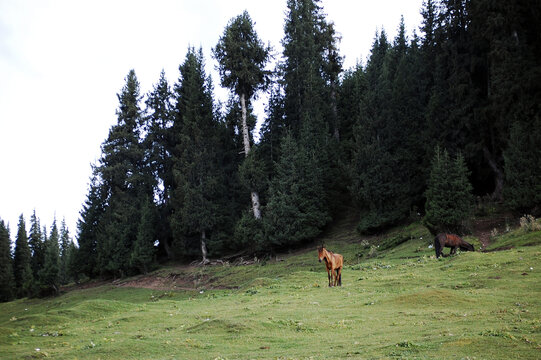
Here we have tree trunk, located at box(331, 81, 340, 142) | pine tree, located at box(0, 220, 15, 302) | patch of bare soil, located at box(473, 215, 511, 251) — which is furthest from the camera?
pine tree, located at box(0, 220, 15, 302)

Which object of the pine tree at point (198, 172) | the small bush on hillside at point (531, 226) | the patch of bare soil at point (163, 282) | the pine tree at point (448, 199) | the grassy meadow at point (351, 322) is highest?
the pine tree at point (198, 172)

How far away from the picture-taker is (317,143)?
49344mm

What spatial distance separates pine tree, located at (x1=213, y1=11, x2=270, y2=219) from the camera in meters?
51.5

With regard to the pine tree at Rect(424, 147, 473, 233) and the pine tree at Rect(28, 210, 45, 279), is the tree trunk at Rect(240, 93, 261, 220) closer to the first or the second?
the pine tree at Rect(424, 147, 473, 233)

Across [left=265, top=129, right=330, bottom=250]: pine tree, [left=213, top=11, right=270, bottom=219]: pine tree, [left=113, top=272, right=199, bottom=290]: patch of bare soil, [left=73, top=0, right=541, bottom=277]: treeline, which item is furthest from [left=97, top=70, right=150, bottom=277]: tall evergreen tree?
[left=265, top=129, right=330, bottom=250]: pine tree

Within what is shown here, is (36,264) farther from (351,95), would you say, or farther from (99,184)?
(351,95)

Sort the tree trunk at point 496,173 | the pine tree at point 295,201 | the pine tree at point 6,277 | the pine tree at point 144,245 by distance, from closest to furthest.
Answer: the tree trunk at point 496,173 → the pine tree at point 295,201 → the pine tree at point 144,245 → the pine tree at point 6,277

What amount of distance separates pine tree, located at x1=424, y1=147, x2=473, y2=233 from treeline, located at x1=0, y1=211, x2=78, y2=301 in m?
48.2

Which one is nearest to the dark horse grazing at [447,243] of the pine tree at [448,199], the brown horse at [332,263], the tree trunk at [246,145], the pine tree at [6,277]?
the pine tree at [448,199]

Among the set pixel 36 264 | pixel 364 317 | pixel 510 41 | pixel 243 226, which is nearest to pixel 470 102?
pixel 510 41

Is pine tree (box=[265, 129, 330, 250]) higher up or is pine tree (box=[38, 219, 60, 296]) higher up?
pine tree (box=[265, 129, 330, 250])

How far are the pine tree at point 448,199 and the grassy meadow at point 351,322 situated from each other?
5570mm

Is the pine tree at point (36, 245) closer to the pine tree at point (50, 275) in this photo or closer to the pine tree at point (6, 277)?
the pine tree at point (6, 277)

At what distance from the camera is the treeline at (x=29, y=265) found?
59.0m
